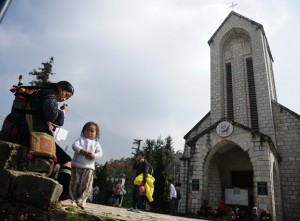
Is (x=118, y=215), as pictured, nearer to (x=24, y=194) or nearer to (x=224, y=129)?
(x=24, y=194)

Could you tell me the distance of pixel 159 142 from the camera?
38344mm

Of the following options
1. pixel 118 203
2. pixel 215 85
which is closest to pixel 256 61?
pixel 215 85

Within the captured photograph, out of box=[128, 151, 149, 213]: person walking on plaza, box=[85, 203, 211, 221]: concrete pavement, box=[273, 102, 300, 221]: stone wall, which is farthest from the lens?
box=[273, 102, 300, 221]: stone wall

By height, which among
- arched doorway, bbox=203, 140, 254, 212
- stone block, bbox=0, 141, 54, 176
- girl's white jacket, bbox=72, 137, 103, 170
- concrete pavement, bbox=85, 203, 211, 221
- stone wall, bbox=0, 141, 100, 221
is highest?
arched doorway, bbox=203, 140, 254, 212

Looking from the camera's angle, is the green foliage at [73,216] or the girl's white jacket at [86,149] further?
the girl's white jacket at [86,149]

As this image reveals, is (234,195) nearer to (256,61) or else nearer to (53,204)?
(256,61)

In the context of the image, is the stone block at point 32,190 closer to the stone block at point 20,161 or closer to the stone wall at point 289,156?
the stone block at point 20,161

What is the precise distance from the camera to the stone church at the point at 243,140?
12.3 m

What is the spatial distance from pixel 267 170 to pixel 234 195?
2457 millimetres

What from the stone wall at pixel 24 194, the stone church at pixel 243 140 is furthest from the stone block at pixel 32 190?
the stone church at pixel 243 140

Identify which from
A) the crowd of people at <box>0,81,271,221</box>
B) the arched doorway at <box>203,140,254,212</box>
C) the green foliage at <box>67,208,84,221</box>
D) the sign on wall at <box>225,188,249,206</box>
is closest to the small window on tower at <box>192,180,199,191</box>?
the sign on wall at <box>225,188,249,206</box>

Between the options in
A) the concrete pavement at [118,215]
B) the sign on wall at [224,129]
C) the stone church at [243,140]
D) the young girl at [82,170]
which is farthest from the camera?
the sign on wall at [224,129]

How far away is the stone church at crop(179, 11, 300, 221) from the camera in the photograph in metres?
12.3

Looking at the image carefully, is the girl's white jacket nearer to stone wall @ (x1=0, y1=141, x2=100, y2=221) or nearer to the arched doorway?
stone wall @ (x1=0, y1=141, x2=100, y2=221)
